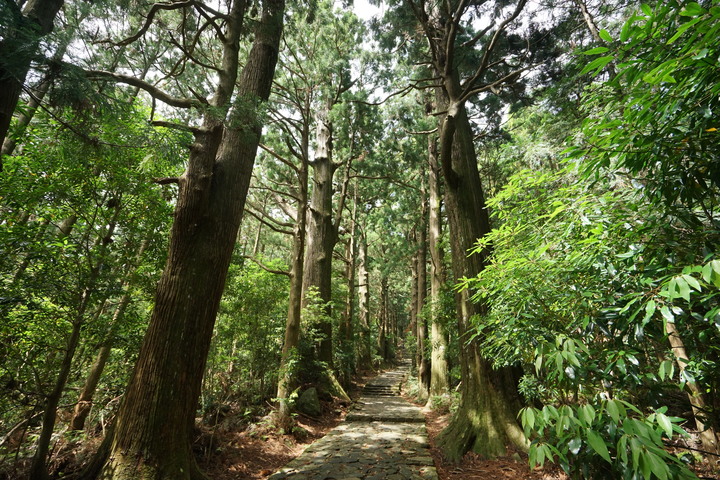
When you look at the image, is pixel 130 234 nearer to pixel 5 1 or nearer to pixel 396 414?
pixel 5 1

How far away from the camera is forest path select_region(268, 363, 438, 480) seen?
385cm

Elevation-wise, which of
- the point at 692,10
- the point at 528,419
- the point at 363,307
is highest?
the point at 363,307

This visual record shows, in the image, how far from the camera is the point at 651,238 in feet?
5.21

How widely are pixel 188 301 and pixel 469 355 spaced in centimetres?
398

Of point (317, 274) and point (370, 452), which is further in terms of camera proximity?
point (317, 274)

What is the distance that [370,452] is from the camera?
4707 mm

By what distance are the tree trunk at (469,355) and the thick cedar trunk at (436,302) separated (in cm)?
303

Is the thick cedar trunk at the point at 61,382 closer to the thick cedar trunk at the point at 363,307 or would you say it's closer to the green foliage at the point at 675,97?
the green foliage at the point at 675,97

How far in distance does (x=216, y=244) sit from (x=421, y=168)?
935cm

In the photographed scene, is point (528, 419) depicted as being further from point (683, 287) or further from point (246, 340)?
point (246, 340)

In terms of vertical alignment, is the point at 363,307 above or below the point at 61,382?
above

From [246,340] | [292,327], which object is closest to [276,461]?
[292,327]

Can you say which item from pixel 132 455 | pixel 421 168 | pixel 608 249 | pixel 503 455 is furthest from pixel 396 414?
pixel 421 168

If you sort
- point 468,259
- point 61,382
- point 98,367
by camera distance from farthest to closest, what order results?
1. point 98,367
2. point 468,259
3. point 61,382
